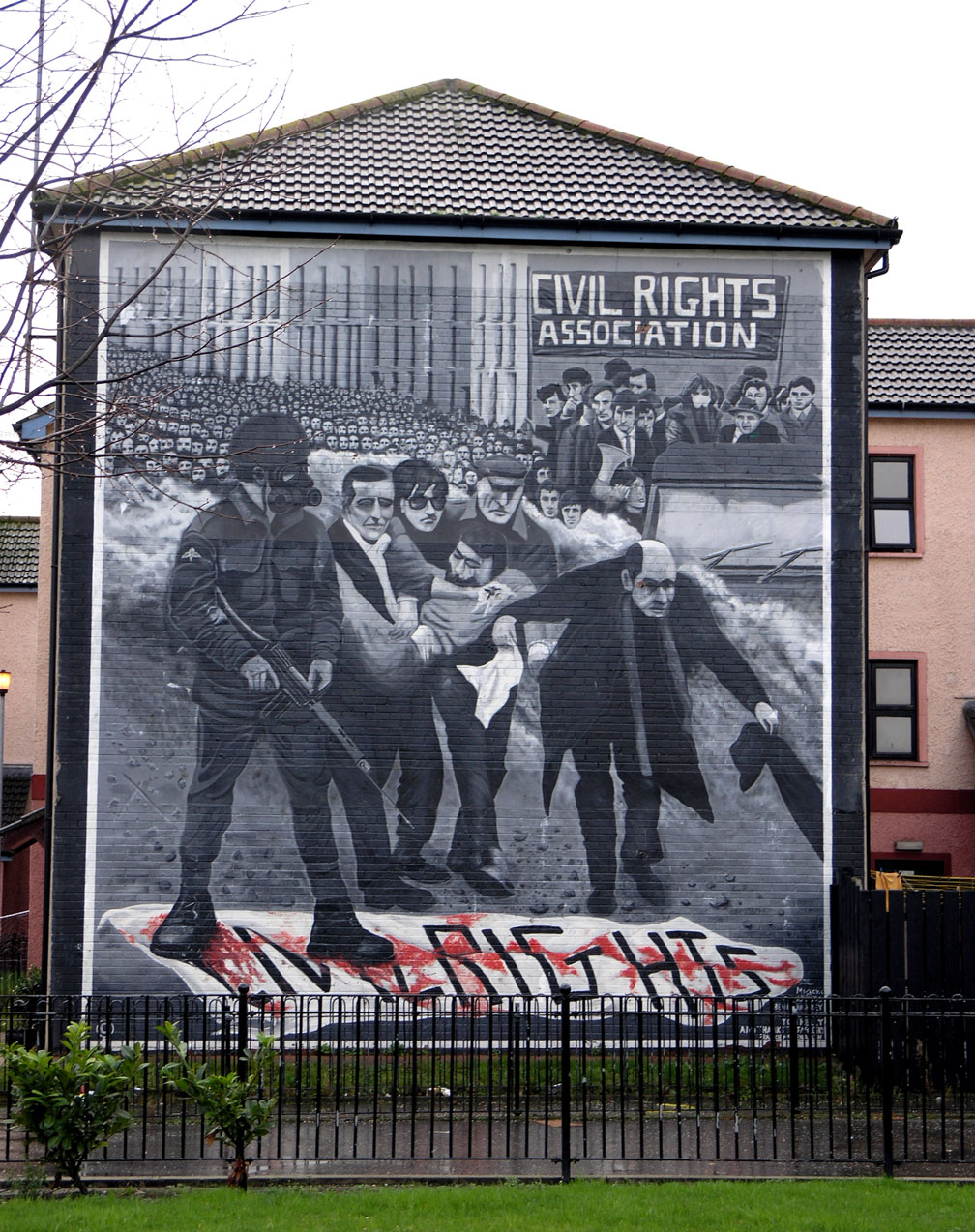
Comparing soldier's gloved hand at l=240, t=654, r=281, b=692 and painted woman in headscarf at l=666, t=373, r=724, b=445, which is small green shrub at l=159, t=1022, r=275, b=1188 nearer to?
soldier's gloved hand at l=240, t=654, r=281, b=692

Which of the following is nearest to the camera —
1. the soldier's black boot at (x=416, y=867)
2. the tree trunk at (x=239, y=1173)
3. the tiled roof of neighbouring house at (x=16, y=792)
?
the tree trunk at (x=239, y=1173)

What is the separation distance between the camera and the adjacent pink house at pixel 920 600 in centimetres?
2019

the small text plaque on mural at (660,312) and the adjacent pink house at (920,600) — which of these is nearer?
the small text plaque on mural at (660,312)

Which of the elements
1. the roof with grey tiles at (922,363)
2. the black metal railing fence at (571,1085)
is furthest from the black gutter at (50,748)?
the roof with grey tiles at (922,363)

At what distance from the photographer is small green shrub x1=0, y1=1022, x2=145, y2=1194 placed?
8391 mm

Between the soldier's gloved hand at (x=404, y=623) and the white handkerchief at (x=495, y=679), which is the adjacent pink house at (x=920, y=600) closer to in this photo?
the white handkerchief at (x=495, y=679)

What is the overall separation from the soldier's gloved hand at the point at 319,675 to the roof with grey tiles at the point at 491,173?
505 centimetres

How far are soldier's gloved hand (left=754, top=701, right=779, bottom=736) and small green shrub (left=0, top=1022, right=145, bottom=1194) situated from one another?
7948 millimetres

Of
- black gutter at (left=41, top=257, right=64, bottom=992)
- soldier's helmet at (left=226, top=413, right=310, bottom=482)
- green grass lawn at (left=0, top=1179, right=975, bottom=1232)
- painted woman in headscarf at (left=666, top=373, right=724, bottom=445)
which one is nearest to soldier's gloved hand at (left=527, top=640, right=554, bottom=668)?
painted woman in headscarf at (left=666, top=373, right=724, bottom=445)

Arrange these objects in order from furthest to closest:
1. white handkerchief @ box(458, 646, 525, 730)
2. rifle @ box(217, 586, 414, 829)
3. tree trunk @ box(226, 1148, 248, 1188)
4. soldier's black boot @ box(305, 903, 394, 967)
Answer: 1. white handkerchief @ box(458, 646, 525, 730)
2. rifle @ box(217, 586, 414, 829)
3. soldier's black boot @ box(305, 903, 394, 967)
4. tree trunk @ box(226, 1148, 248, 1188)

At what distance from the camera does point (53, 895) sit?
13.3 meters

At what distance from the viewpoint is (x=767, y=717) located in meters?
14.0

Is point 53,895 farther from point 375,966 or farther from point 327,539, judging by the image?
point 327,539

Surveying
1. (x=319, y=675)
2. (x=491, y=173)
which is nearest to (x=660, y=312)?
(x=491, y=173)
